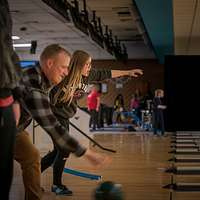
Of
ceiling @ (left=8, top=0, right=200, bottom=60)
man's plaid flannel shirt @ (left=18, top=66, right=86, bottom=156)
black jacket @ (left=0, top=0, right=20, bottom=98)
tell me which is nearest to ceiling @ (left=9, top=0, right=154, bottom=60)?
ceiling @ (left=8, top=0, right=200, bottom=60)

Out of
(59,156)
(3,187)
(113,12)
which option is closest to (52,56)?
(3,187)

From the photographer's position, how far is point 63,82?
14.3ft

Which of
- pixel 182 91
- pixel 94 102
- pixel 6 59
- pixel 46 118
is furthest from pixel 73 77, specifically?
pixel 182 91

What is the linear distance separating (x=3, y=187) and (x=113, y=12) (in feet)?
35.0

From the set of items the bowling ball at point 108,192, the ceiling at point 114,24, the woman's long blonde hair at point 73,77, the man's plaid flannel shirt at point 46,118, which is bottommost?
the bowling ball at point 108,192

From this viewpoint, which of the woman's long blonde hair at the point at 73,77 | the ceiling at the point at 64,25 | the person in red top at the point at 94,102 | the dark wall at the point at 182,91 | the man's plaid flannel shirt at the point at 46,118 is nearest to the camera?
the man's plaid flannel shirt at the point at 46,118

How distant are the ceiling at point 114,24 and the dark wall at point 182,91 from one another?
1.76 ft

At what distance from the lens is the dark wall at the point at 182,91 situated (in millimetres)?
20344

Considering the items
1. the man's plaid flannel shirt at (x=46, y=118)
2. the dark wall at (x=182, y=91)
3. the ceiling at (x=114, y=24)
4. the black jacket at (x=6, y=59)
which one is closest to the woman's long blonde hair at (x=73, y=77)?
the man's plaid flannel shirt at (x=46, y=118)

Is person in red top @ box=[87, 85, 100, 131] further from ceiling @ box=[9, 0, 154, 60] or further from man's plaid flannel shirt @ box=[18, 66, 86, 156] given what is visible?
man's plaid flannel shirt @ box=[18, 66, 86, 156]

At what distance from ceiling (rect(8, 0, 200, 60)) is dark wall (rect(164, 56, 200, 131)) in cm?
54

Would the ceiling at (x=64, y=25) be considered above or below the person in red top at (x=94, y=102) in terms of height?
above

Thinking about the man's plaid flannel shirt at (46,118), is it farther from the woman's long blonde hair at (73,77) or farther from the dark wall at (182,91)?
the dark wall at (182,91)

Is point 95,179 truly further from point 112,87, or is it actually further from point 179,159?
point 112,87
